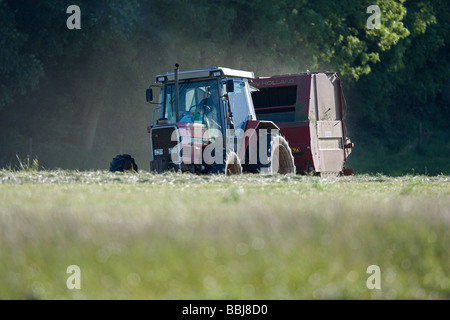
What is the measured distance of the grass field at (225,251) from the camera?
6.62m

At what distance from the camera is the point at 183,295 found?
6535mm

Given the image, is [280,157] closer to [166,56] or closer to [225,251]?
[225,251]

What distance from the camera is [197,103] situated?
17.1m

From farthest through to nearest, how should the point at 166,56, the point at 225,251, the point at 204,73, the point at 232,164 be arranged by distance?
the point at 166,56, the point at 232,164, the point at 204,73, the point at 225,251

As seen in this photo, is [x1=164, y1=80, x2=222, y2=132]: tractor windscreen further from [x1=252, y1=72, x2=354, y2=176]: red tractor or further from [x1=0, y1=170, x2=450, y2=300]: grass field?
[x1=0, y1=170, x2=450, y2=300]: grass field

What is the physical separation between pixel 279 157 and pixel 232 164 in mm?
2344

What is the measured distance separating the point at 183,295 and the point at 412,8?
36.2 m

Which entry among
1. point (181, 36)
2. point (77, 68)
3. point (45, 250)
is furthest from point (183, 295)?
point (77, 68)

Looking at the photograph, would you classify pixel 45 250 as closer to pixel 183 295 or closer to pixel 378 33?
pixel 183 295
